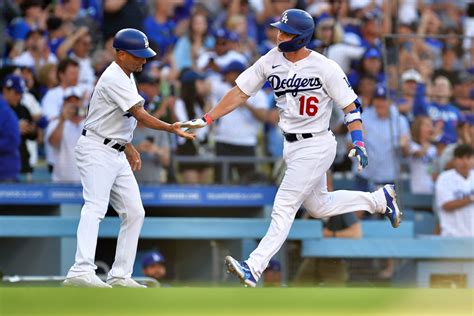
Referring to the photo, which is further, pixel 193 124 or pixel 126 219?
pixel 126 219

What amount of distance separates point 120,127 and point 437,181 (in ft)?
18.5

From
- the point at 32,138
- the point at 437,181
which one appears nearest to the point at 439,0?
the point at 437,181

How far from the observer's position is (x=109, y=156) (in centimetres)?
972

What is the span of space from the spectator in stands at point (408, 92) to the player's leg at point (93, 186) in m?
5.79

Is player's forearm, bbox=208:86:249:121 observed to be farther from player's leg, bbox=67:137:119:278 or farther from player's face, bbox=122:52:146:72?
player's leg, bbox=67:137:119:278

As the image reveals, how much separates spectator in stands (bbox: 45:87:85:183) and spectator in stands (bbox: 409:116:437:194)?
4069mm

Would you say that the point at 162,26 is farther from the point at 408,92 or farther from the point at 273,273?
the point at 273,273

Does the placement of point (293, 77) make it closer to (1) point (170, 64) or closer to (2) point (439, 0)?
(1) point (170, 64)

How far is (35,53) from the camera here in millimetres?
14109

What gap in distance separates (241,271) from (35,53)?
5727 millimetres

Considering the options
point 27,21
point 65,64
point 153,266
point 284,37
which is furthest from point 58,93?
point 284,37

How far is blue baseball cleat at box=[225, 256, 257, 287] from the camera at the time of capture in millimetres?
9320

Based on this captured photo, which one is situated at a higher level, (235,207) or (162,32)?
(162,32)

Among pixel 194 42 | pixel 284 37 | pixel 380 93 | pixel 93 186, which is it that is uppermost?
pixel 194 42
